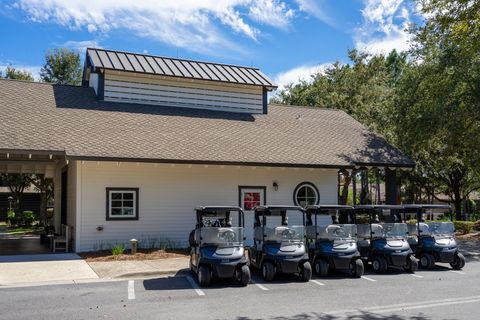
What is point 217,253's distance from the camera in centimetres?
1030

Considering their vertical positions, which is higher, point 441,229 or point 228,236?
point 228,236

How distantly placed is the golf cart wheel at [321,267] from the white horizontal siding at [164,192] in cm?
602

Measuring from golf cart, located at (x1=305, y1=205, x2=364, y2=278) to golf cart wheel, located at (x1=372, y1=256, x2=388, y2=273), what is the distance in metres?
0.90

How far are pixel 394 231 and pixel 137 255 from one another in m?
7.11

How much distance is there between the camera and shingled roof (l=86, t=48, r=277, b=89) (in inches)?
778

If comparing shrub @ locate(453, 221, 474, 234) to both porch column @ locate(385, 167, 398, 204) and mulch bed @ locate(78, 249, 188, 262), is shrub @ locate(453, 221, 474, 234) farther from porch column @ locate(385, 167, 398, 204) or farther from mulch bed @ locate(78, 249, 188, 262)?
mulch bed @ locate(78, 249, 188, 262)

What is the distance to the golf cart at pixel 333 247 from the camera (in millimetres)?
11406

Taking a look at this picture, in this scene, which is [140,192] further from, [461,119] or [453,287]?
[461,119]

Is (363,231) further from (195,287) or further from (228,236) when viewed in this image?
(195,287)

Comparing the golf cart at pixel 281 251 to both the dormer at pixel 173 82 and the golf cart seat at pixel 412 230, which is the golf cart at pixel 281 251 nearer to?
the golf cart seat at pixel 412 230

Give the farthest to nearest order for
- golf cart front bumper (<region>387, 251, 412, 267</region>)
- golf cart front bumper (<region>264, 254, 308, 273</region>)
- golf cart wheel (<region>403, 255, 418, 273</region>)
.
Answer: golf cart wheel (<region>403, 255, 418, 273</region>) → golf cart front bumper (<region>387, 251, 412, 267</region>) → golf cart front bumper (<region>264, 254, 308, 273</region>)

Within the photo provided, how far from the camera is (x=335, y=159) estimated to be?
1794 centimetres

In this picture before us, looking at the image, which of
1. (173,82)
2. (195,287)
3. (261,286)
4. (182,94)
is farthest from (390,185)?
(195,287)

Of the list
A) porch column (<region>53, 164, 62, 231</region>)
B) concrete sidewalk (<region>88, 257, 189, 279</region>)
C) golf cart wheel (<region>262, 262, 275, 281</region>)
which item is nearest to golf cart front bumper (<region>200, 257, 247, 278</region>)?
golf cart wheel (<region>262, 262, 275, 281</region>)
